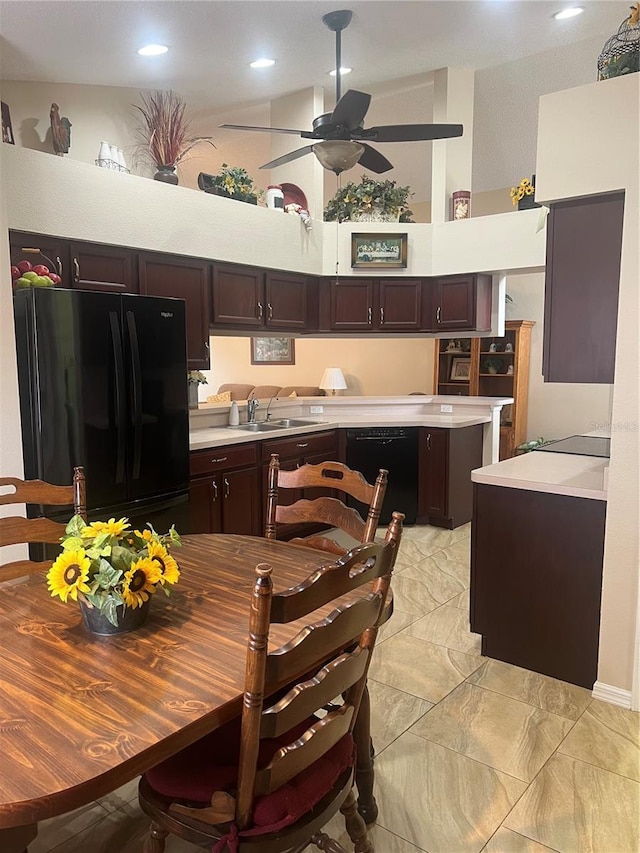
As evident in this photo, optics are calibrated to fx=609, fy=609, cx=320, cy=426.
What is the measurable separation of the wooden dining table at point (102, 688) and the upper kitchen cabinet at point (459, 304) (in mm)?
3685

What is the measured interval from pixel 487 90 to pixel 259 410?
3.28 meters

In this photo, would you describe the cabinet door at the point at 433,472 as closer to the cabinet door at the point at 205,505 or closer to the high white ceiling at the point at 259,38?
the cabinet door at the point at 205,505

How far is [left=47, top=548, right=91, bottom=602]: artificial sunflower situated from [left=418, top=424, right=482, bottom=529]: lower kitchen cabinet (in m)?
3.78

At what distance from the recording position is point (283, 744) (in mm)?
1480

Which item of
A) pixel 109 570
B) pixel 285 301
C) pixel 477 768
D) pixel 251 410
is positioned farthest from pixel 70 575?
pixel 285 301

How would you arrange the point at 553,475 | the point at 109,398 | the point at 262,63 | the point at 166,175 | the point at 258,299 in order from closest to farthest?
1. the point at 553,475
2. the point at 109,398
3. the point at 166,175
4. the point at 262,63
5. the point at 258,299

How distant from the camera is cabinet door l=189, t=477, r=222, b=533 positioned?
375cm

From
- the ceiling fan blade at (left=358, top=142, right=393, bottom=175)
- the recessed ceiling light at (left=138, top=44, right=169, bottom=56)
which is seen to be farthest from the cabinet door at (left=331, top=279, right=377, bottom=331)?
the recessed ceiling light at (left=138, top=44, right=169, bottom=56)

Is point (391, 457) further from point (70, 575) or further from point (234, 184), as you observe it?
point (70, 575)

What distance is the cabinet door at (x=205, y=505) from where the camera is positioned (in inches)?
148

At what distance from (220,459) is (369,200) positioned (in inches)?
100

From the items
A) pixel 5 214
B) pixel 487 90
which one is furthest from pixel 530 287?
pixel 5 214

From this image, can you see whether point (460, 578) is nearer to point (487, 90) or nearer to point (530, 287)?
point (487, 90)

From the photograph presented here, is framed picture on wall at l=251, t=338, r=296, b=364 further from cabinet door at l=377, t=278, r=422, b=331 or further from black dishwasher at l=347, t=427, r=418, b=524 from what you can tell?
black dishwasher at l=347, t=427, r=418, b=524
